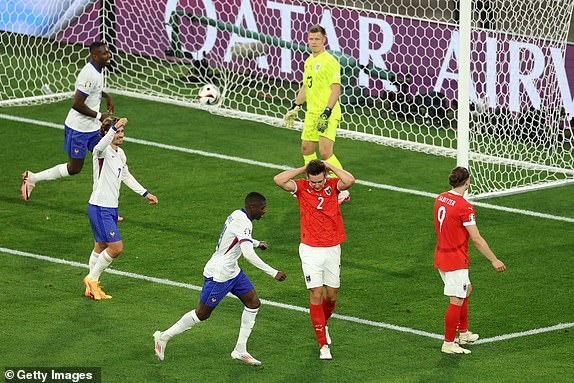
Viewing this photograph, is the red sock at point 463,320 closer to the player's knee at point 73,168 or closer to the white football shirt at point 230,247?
the white football shirt at point 230,247

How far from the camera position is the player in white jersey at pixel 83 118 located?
15.3m

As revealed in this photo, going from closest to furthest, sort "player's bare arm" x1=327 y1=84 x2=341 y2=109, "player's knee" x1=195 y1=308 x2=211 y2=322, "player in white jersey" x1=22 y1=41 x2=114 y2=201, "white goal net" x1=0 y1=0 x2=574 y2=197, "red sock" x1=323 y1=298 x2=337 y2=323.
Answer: "player's knee" x1=195 y1=308 x2=211 y2=322 < "red sock" x1=323 y1=298 x2=337 y2=323 < "player's bare arm" x1=327 y1=84 x2=341 y2=109 < "player in white jersey" x1=22 y1=41 x2=114 y2=201 < "white goal net" x1=0 y1=0 x2=574 y2=197

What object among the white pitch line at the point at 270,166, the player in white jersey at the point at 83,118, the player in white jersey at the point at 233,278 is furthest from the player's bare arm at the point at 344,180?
the white pitch line at the point at 270,166

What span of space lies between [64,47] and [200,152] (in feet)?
15.1

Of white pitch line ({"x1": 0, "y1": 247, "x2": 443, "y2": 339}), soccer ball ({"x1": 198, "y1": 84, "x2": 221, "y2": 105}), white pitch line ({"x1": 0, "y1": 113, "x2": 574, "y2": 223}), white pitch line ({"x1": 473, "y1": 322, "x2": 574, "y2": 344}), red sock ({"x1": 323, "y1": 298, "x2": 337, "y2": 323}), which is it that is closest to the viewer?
red sock ({"x1": 323, "y1": 298, "x2": 337, "y2": 323})

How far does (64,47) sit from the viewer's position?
21.7 metres

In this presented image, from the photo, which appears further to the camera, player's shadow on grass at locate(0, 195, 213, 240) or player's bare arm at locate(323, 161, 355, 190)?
player's shadow on grass at locate(0, 195, 213, 240)

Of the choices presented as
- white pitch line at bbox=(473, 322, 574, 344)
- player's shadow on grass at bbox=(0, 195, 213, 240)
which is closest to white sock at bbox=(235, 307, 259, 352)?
white pitch line at bbox=(473, 322, 574, 344)

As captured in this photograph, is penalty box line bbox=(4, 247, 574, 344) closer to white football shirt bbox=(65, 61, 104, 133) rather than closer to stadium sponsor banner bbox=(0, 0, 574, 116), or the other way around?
white football shirt bbox=(65, 61, 104, 133)

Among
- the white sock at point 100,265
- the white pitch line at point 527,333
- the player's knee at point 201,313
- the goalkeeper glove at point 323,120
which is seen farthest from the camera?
the goalkeeper glove at point 323,120

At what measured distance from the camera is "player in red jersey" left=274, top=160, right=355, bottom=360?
11.1 metres

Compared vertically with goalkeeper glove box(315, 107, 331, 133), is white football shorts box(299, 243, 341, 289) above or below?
below

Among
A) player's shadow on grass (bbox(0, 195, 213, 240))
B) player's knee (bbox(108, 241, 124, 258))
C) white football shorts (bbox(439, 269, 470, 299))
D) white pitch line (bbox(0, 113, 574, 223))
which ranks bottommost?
player's shadow on grass (bbox(0, 195, 213, 240))

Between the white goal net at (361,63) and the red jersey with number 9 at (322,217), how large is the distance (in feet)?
18.6
